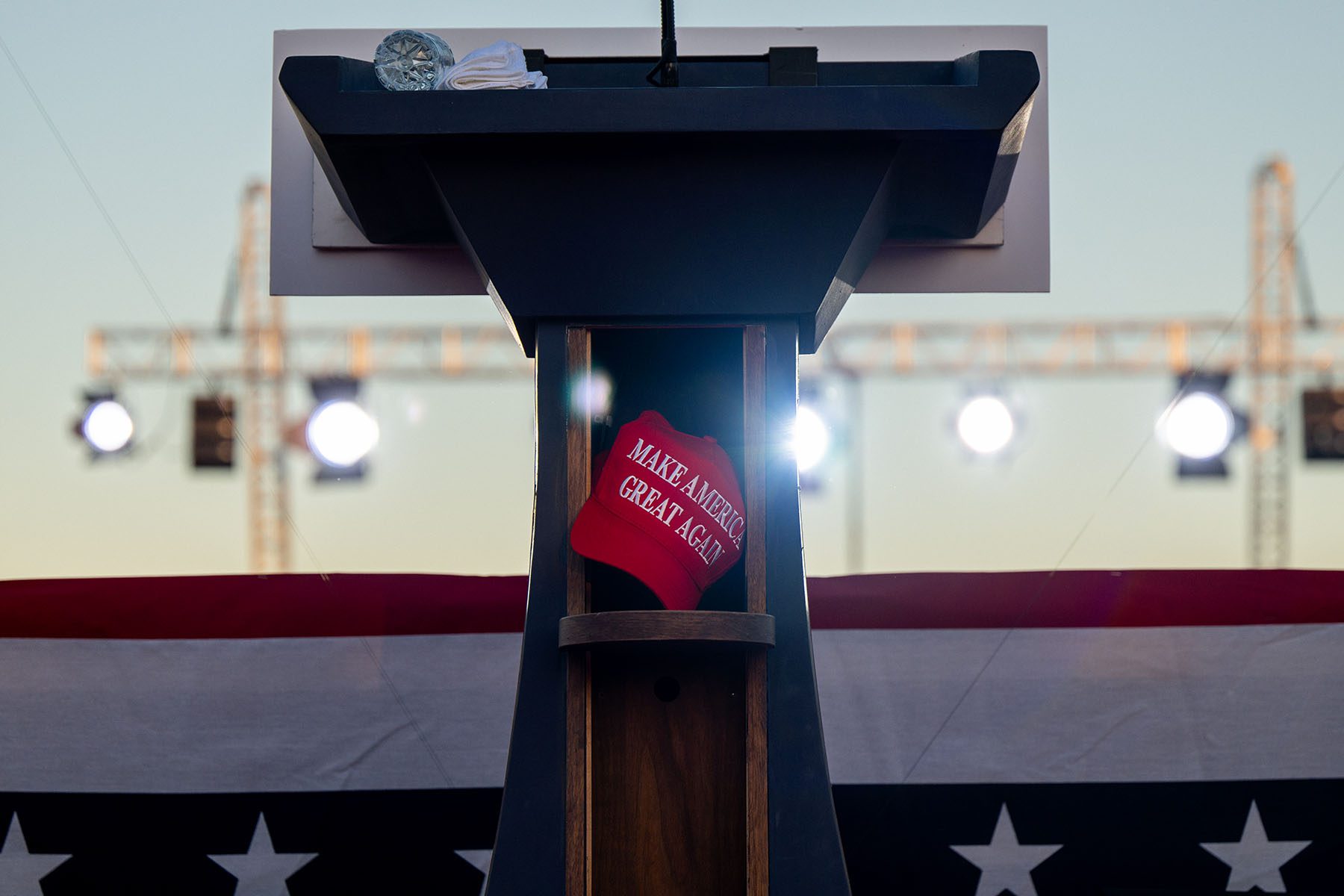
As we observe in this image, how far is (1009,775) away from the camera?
Result: 2.42m

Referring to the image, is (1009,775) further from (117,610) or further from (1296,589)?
(117,610)

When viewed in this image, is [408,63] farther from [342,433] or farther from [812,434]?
[342,433]

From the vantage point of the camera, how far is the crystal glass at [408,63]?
5.22ft

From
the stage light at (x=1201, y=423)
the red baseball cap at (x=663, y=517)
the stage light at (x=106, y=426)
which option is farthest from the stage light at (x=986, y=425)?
the red baseball cap at (x=663, y=517)

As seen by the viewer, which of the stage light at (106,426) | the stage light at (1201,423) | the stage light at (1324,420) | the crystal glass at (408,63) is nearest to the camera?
the crystal glass at (408,63)

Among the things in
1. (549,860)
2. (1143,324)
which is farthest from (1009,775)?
(1143,324)

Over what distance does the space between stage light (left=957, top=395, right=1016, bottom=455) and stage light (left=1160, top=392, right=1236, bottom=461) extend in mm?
1379

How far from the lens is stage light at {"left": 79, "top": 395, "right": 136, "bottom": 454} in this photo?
25.6 feet

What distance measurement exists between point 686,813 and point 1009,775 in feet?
3.30

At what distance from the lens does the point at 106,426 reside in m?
7.93

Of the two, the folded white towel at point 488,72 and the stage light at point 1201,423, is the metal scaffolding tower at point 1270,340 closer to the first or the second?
the stage light at point 1201,423

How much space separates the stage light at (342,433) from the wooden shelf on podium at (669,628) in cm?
319

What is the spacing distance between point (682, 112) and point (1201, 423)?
4.39 meters

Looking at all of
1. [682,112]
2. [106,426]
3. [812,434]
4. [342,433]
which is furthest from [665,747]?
[106,426]
